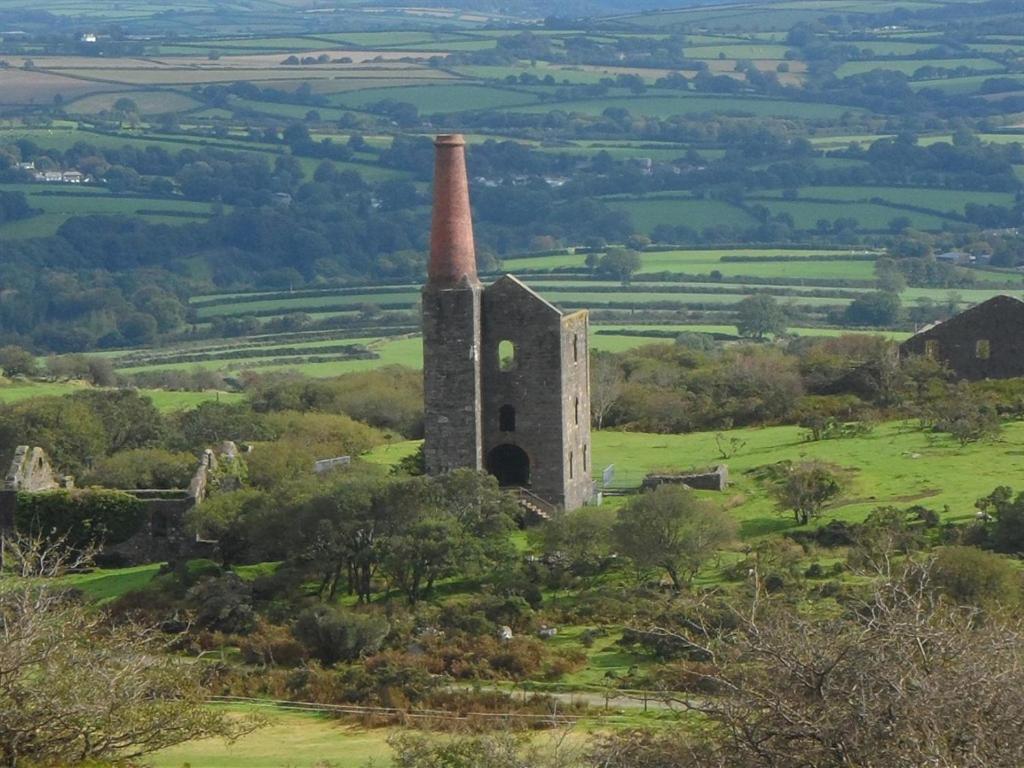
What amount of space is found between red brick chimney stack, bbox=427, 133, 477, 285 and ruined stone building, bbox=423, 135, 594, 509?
0.02m

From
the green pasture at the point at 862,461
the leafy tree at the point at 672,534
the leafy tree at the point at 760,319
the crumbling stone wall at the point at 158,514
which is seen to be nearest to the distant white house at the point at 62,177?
the leafy tree at the point at 760,319

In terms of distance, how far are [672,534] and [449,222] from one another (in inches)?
344

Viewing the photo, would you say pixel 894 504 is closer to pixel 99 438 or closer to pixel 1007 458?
pixel 1007 458

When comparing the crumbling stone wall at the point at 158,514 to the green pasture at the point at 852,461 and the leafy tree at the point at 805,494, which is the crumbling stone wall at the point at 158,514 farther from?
the leafy tree at the point at 805,494

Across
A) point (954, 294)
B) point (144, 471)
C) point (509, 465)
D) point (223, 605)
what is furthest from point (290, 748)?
point (954, 294)

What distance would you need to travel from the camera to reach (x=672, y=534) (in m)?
40.0

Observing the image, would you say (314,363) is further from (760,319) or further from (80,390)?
(80,390)

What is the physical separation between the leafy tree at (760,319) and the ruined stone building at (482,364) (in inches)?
1818

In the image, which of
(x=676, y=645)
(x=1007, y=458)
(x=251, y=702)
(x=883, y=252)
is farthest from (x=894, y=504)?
(x=883, y=252)

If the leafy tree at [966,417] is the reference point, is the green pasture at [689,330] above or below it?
below

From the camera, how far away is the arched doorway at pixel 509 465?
152 feet

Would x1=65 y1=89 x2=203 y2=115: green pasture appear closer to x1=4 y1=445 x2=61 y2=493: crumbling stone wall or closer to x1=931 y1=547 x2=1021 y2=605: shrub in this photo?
x1=4 y1=445 x2=61 y2=493: crumbling stone wall

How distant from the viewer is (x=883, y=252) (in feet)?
409

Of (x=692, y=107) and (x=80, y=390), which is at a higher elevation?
(x=80, y=390)
